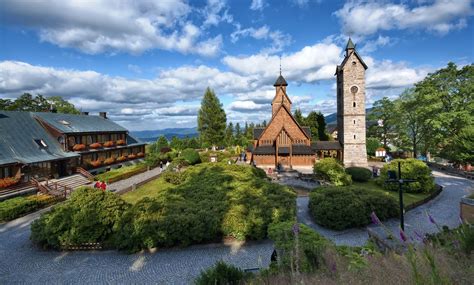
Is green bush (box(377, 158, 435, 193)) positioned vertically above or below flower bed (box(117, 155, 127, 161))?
below

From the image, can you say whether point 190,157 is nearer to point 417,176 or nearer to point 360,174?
point 360,174

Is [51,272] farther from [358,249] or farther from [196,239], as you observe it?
[358,249]

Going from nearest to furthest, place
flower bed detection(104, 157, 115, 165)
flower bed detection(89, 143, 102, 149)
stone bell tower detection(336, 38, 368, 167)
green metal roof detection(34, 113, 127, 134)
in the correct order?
1. green metal roof detection(34, 113, 127, 134)
2. flower bed detection(89, 143, 102, 149)
3. flower bed detection(104, 157, 115, 165)
4. stone bell tower detection(336, 38, 368, 167)

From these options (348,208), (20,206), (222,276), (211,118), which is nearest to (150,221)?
(222,276)

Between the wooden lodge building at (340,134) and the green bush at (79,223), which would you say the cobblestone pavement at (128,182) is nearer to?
the green bush at (79,223)

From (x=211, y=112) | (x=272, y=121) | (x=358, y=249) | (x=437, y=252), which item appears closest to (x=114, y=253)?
(x=358, y=249)

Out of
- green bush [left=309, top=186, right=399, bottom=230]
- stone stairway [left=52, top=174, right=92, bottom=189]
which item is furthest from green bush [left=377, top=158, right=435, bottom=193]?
stone stairway [left=52, top=174, right=92, bottom=189]

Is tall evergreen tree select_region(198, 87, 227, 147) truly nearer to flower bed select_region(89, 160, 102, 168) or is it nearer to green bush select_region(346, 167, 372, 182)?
flower bed select_region(89, 160, 102, 168)
